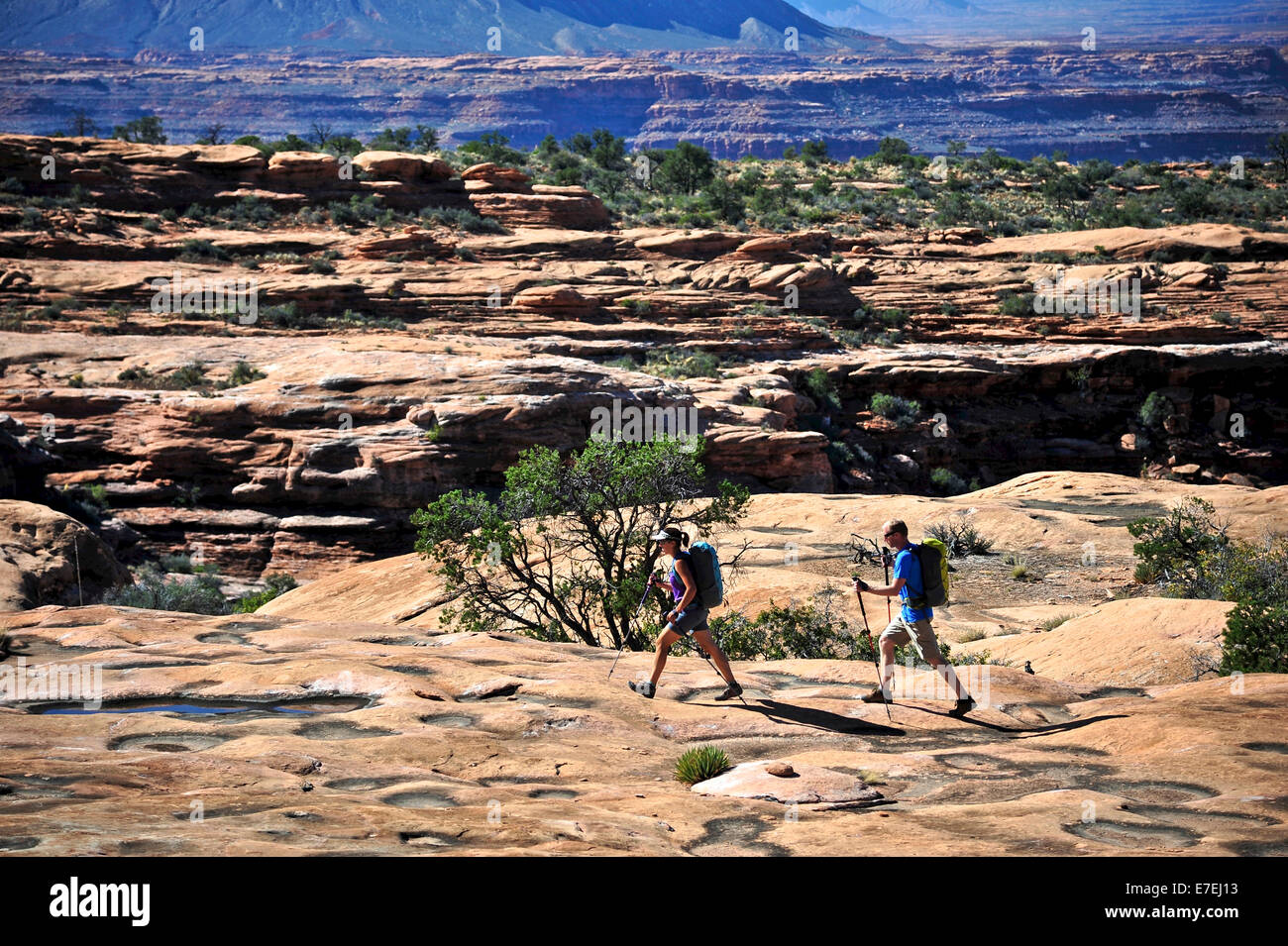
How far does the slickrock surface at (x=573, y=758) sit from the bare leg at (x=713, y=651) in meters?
0.30

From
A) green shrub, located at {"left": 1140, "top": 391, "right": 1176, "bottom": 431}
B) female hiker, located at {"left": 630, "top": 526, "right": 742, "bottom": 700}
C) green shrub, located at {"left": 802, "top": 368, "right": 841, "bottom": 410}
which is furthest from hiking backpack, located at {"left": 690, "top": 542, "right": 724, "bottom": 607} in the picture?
green shrub, located at {"left": 1140, "top": 391, "right": 1176, "bottom": 431}

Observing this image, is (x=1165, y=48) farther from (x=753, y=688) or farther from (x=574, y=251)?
(x=753, y=688)

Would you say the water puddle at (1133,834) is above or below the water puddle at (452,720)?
above

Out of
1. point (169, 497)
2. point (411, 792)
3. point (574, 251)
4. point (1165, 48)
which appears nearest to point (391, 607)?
point (169, 497)

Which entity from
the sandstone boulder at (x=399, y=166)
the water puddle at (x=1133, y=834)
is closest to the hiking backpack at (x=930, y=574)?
the water puddle at (x=1133, y=834)

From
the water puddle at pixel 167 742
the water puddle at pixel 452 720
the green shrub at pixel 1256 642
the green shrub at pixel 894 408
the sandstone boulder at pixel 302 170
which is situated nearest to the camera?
the water puddle at pixel 167 742

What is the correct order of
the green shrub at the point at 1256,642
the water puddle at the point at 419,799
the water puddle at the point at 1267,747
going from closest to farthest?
the water puddle at the point at 419,799 → the water puddle at the point at 1267,747 → the green shrub at the point at 1256,642

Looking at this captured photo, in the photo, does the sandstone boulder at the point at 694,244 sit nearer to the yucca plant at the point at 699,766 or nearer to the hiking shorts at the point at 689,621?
the hiking shorts at the point at 689,621

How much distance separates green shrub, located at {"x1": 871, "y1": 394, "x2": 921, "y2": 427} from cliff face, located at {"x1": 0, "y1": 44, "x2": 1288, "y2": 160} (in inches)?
4302

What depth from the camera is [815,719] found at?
25.9ft

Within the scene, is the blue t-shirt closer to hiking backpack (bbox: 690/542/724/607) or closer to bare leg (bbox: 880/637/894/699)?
bare leg (bbox: 880/637/894/699)

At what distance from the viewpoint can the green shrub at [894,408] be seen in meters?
32.3

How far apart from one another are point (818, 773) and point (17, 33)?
8324 inches
